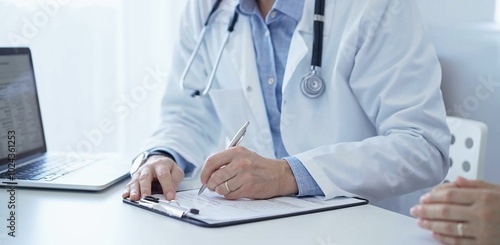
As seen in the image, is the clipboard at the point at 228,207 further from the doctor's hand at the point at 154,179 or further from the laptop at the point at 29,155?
the laptop at the point at 29,155

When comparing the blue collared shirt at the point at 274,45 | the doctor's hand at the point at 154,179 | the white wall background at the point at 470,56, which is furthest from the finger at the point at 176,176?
the white wall background at the point at 470,56

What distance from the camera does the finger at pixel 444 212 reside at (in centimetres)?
86

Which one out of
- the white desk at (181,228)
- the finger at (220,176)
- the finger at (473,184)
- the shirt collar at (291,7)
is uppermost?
the shirt collar at (291,7)

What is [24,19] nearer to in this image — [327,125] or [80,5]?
[80,5]

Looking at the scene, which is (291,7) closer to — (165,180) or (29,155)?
(165,180)

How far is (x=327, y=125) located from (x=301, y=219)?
0.46 metres

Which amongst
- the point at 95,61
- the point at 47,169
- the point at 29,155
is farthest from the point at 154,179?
the point at 95,61

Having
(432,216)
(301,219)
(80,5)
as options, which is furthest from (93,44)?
(432,216)

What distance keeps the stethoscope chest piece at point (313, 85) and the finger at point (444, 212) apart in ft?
1.70

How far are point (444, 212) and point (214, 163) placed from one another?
40 centimetres

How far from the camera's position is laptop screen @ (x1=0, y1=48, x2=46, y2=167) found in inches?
51.9

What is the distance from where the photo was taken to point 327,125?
1396 mm

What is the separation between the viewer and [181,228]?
0.91 m

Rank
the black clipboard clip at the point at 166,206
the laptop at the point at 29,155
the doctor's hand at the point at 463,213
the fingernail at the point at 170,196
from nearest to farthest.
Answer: the doctor's hand at the point at 463,213 < the black clipboard clip at the point at 166,206 < the fingernail at the point at 170,196 < the laptop at the point at 29,155
